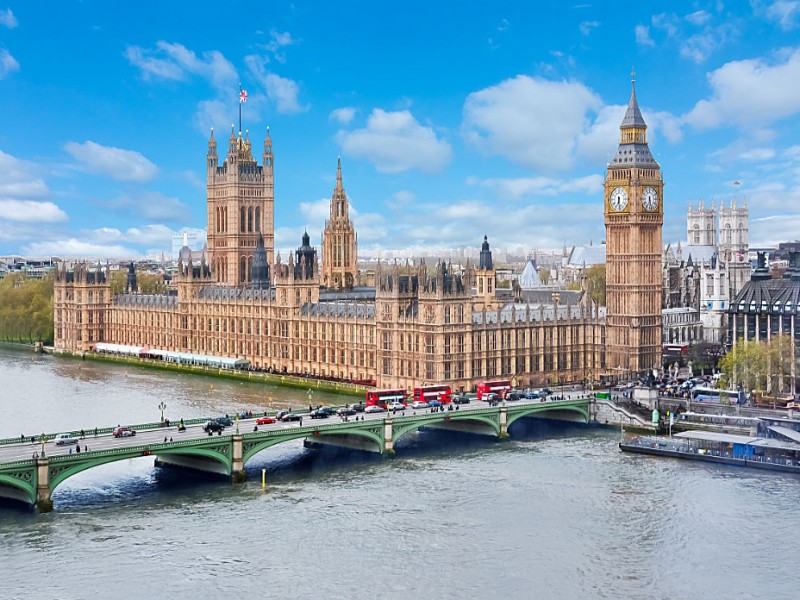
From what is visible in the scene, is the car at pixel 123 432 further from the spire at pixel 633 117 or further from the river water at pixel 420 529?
the spire at pixel 633 117

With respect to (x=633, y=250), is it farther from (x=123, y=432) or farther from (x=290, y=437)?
(x=123, y=432)

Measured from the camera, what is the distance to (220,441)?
6388cm

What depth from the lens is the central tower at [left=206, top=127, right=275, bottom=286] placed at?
15025cm

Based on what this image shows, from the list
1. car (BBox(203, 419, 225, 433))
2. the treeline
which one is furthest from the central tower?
Result: car (BBox(203, 419, 225, 433))

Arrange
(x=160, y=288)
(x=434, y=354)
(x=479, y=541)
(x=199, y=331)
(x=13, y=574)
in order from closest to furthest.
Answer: (x=13, y=574) < (x=479, y=541) < (x=434, y=354) < (x=199, y=331) < (x=160, y=288)

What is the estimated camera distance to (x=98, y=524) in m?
55.1

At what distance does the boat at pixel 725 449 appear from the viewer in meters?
68.6

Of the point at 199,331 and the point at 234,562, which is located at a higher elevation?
the point at 199,331

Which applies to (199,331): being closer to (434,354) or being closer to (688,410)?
(434,354)

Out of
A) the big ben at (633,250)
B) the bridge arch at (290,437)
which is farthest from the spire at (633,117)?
the bridge arch at (290,437)

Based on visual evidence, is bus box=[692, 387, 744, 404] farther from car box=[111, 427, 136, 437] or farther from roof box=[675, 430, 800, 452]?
car box=[111, 427, 136, 437]

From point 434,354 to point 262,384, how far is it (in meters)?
22.5

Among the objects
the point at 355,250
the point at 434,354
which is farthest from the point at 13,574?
the point at 355,250

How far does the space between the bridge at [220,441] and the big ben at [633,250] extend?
17802 millimetres
